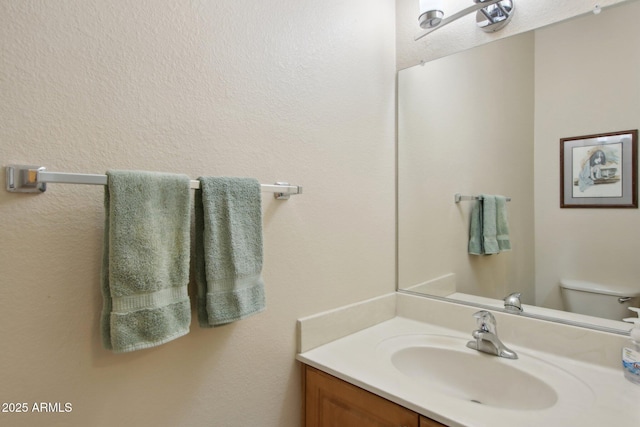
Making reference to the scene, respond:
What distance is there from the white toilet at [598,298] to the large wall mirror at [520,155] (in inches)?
0.8

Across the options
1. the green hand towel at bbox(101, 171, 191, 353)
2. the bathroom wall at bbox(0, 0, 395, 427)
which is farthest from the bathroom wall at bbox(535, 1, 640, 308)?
the green hand towel at bbox(101, 171, 191, 353)

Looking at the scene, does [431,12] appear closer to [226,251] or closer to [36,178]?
[226,251]

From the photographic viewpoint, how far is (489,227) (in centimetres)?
136

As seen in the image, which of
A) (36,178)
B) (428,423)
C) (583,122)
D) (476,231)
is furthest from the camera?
(476,231)

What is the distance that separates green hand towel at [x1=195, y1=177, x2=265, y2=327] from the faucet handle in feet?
2.57

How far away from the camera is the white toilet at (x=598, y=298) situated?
104 centimetres

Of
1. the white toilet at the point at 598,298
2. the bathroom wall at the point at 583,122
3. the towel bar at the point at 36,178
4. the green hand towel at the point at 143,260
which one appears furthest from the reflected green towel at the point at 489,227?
the towel bar at the point at 36,178

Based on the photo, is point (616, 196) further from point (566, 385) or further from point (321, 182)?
point (321, 182)

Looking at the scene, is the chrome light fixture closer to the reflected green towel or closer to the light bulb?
the light bulb

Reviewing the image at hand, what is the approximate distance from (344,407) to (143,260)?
2.39 feet

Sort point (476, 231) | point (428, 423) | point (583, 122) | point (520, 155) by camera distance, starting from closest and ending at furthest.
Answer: point (428, 423), point (583, 122), point (520, 155), point (476, 231)

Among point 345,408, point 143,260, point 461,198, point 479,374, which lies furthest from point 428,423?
point 461,198

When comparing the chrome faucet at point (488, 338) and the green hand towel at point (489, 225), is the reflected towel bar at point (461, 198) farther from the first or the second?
the chrome faucet at point (488, 338)

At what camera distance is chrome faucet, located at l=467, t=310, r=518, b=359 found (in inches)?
44.3
